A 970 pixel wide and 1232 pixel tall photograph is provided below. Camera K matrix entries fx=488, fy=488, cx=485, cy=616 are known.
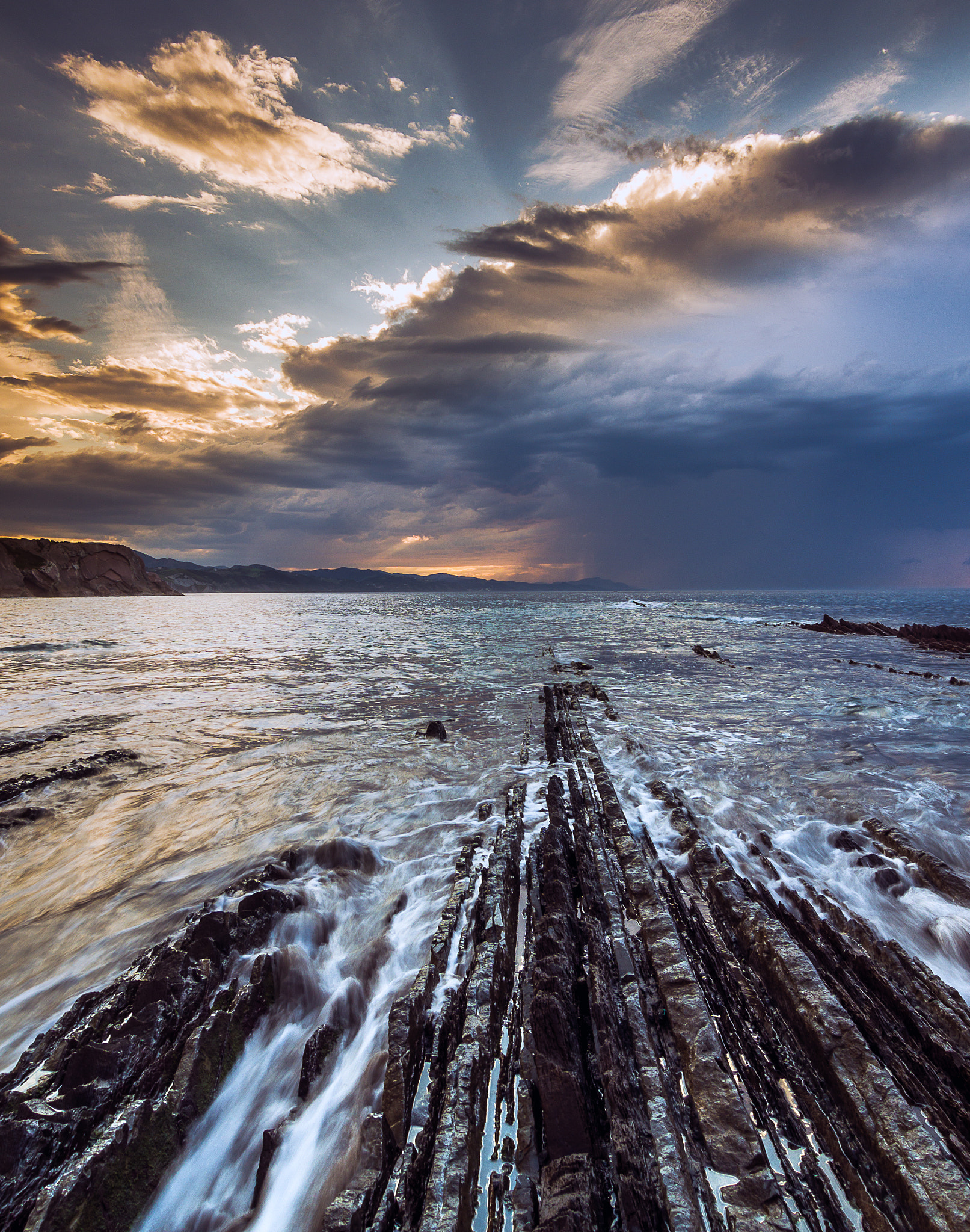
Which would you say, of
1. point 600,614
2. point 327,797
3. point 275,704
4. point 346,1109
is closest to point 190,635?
point 275,704

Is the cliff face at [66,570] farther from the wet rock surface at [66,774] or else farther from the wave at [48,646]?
the wet rock surface at [66,774]

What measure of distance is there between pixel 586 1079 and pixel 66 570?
508 feet

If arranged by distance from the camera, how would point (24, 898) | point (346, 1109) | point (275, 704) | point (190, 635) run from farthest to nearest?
point (190, 635) → point (275, 704) → point (24, 898) → point (346, 1109)

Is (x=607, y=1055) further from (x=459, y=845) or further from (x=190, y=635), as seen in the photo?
(x=190, y=635)

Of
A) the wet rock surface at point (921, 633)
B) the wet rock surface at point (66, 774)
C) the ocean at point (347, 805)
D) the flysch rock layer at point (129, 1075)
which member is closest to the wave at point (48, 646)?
the ocean at point (347, 805)

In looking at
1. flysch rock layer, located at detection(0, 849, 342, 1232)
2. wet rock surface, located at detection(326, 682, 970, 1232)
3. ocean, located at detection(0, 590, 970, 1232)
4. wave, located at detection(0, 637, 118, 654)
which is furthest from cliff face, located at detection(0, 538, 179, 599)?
wet rock surface, located at detection(326, 682, 970, 1232)

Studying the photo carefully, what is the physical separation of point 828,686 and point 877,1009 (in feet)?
53.3

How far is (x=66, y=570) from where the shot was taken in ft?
389

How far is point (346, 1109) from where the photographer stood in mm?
3084

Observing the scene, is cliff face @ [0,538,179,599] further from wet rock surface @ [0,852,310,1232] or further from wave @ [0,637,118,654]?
wet rock surface @ [0,852,310,1232]

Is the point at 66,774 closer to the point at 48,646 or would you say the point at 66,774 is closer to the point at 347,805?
the point at 347,805

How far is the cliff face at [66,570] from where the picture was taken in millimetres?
110812

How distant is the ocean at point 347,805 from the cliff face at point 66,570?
416ft

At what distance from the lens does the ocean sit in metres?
3.60
